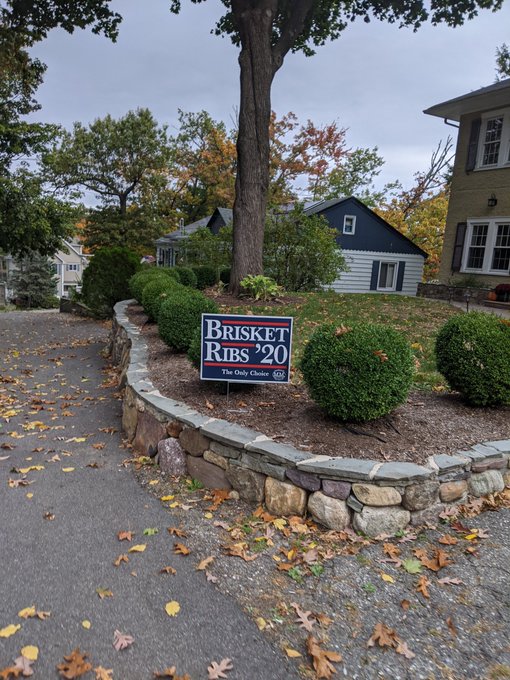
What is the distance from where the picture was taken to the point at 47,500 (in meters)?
3.17

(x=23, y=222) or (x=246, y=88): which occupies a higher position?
(x=246, y=88)

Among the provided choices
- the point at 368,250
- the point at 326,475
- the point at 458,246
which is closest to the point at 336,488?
the point at 326,475

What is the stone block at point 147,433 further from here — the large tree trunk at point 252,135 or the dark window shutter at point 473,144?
the dark window shutter at point 473,144

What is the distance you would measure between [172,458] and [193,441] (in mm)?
275

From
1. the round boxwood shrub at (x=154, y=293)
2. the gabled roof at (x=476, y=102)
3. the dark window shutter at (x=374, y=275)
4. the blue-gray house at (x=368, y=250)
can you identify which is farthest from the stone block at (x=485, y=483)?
the dark window shutter at (x=374, y=275)

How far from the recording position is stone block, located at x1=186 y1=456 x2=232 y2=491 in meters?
3.21

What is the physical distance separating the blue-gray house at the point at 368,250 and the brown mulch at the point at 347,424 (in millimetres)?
15668

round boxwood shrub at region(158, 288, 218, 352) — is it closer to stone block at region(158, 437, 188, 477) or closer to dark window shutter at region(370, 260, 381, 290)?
stone block at region(158, 437, 188, 477)

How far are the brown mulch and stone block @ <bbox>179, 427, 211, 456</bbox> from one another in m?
0.26

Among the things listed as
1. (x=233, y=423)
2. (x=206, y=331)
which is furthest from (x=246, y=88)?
(x=233, y=423)

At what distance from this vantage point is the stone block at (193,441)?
132 inches

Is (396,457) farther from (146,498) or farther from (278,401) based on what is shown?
(146,498)

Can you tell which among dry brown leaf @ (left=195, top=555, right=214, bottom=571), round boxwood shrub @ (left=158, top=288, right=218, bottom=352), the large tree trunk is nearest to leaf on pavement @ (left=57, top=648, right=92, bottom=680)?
dry brown leaf @ (left=195, top=555, right=214, bottom=571)

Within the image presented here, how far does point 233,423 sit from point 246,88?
759 centimetres
